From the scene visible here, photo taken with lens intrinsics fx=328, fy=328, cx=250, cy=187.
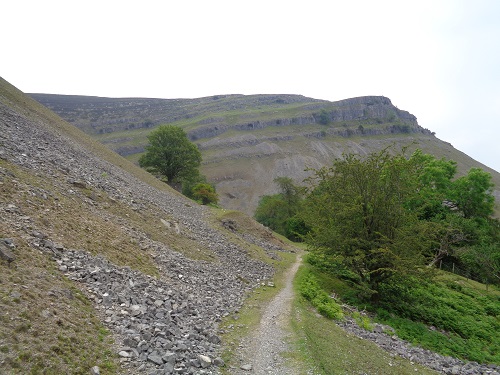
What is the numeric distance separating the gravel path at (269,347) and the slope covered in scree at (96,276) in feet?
3.35

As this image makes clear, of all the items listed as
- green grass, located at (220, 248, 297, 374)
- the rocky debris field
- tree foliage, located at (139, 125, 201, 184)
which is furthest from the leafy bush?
tree foliage, located at (139, 125, 201, 184)

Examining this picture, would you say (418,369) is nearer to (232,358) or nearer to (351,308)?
(351,308)

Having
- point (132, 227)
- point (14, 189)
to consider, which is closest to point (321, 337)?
point (132, 227)

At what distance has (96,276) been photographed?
37.2 ft

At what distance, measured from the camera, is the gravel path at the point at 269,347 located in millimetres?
9820

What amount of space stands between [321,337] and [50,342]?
9.82 metres

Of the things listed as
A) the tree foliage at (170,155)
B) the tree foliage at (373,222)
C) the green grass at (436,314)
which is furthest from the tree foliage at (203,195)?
the tree foliage at (373,222)

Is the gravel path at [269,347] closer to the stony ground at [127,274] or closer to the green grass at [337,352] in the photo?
the stony ground at [127,274]

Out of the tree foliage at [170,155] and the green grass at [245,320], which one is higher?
the tree foliage at [170,155]

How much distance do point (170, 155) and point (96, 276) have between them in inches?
1971

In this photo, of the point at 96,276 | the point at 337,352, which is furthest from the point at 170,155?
the point at 337,352

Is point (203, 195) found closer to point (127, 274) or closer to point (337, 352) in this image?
point (127, 274)

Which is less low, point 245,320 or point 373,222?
point 373,222

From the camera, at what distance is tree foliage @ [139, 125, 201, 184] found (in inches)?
2335
